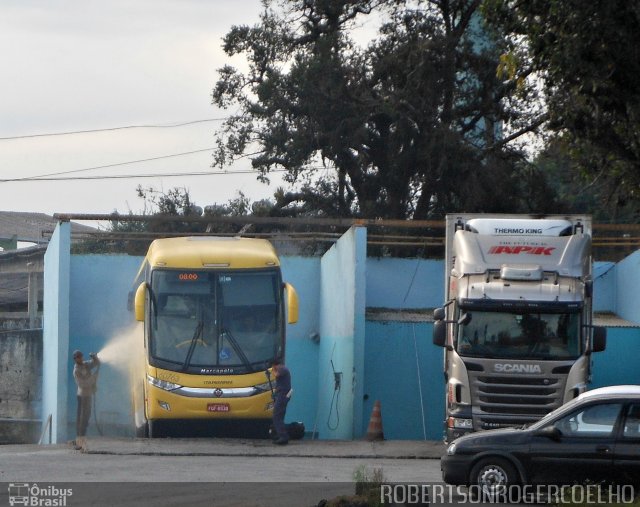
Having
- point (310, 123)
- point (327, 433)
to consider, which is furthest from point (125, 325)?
point (310, 123)

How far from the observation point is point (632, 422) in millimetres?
12906

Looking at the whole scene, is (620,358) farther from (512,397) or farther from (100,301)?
(100,301)

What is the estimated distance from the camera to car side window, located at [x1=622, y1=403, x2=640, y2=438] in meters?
12.8

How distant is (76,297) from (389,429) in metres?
8.08

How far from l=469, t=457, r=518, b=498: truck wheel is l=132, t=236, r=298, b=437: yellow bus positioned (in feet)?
24.5

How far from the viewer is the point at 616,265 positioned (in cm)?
2619

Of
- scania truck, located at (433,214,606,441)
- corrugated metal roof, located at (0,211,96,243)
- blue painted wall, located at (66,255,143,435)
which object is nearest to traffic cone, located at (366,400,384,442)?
scania truck, located at (433,214,606,441)

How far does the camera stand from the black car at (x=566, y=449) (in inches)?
503

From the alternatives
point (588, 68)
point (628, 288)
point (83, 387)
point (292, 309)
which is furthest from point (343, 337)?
point (588, 68)

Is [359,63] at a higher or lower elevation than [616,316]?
higher

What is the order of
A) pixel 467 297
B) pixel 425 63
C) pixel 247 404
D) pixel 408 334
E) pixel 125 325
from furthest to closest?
pixel 425 63 < pixel 125 325 < pixel 408 334 < pixel 247 404 < pixel 467 297

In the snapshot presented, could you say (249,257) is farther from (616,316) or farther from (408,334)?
(616,316)

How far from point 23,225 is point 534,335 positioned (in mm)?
56536

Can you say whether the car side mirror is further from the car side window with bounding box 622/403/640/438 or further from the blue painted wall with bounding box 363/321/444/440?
the blue painted wall with bounding box 363/321/444/440
